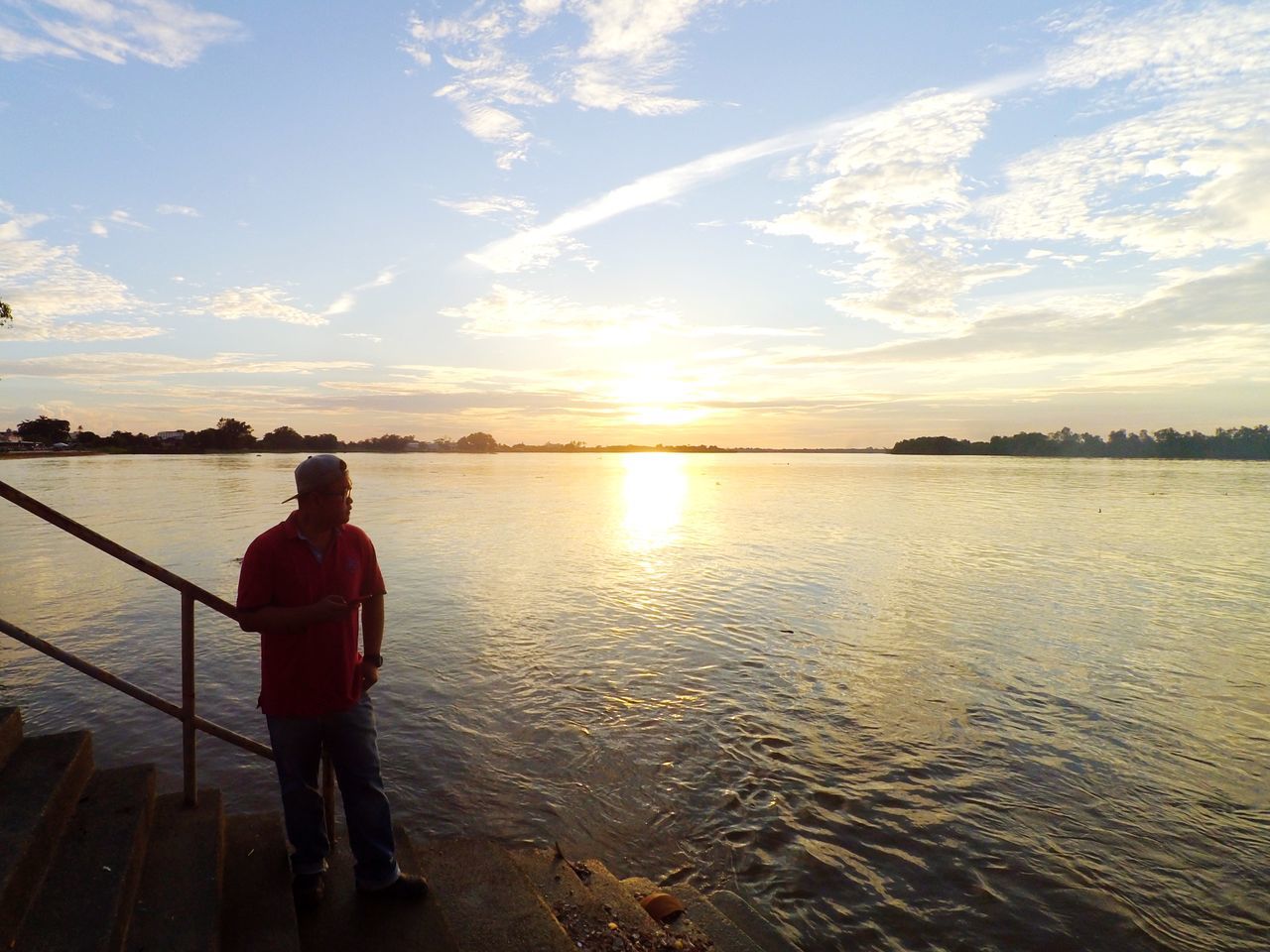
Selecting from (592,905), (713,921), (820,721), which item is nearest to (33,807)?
(592,905)

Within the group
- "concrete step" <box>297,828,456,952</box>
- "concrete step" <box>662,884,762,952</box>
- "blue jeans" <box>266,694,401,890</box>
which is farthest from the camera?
"concrete step" <box>662,884,762,952</box>

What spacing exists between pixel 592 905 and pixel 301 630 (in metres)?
2.63

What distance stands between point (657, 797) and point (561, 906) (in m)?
2.39

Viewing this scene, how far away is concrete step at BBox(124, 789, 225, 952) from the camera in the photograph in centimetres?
327

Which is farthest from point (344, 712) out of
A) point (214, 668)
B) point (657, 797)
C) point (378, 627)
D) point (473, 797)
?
point (214, 668)

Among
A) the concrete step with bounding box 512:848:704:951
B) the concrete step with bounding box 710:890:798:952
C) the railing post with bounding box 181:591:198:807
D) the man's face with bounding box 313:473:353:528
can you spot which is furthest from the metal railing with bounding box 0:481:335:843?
A: the concrete step with bounding box 710:890:798:952

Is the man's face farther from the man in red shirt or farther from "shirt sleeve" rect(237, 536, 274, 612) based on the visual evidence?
"shirt sleeve" rect(237, 536, 274, 612)

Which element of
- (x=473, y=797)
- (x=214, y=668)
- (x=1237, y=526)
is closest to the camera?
(x=473, y=797)

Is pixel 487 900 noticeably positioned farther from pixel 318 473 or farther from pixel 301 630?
pixel 318 473

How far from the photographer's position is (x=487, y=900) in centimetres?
427

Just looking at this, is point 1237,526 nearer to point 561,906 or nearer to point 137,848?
point 561,906

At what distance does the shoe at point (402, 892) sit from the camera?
4.03 m

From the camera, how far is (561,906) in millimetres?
4441

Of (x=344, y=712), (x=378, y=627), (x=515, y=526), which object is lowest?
(x=515, y=526)
